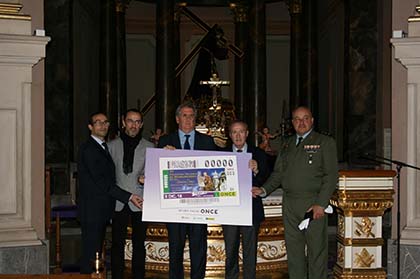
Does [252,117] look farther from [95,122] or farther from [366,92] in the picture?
[95,122]

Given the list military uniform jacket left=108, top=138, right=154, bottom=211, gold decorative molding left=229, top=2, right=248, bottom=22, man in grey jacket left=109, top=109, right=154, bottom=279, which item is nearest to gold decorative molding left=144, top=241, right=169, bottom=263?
man in grey jacket left=109, top=109, right=154, bottom=279

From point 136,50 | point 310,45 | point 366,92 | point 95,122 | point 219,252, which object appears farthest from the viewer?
point 136,50

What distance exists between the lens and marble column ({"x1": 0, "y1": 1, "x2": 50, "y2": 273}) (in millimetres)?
7488

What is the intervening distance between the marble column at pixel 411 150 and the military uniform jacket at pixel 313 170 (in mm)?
1291

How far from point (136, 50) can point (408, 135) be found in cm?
1808

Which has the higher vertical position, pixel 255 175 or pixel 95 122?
pixel 95 122

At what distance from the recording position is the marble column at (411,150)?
758 cm

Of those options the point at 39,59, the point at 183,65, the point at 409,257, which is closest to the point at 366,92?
the point at 183,65

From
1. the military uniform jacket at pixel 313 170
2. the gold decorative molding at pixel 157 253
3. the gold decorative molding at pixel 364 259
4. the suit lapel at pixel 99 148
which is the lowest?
the gold decorative molding at pixel 157 253

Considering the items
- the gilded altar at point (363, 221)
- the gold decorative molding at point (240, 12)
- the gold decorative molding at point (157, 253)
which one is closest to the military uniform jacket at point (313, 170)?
the gilded altar at point (363, 221)

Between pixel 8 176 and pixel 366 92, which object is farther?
pixel 366 92

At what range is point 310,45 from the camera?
64.8 ft

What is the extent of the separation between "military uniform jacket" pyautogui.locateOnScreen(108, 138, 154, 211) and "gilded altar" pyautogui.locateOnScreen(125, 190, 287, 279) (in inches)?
60.3

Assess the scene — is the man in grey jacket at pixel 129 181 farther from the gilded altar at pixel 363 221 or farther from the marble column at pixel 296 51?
the marble column at pixel 296 51
